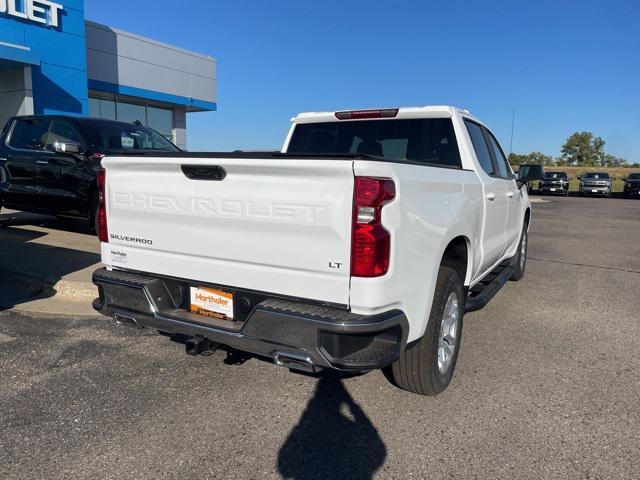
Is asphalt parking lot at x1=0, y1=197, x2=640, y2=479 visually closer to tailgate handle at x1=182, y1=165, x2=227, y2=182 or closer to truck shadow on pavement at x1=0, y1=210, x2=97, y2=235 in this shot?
tailgate handle at x1=182, y1=165, x2=227, y2=182

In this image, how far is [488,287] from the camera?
462 cm

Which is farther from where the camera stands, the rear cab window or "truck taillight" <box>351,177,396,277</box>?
the rear cab window

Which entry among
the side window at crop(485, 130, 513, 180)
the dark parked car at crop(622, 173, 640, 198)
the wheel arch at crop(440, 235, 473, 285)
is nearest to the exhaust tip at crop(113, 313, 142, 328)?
the wheel arch at crop(440, 235, 473, 285)

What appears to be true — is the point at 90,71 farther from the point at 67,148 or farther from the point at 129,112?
the point at 67,148

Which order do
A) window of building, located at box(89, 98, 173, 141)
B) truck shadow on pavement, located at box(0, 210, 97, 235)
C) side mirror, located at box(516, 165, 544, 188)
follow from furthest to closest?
window of building, located at box(89, 98, 173, 141), truck shadow on pavement, located at box(0, 210, 97, 235), side mirror, located at box(516, 165, 544, 188)

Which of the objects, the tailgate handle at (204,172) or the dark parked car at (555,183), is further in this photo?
the dark parked car at (555,183)

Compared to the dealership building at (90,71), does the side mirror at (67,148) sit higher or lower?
lower

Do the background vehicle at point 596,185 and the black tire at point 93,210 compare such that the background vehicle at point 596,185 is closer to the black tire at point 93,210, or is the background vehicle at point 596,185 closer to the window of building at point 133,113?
the window of building at point 133,113

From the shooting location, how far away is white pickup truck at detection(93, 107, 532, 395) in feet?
8.39

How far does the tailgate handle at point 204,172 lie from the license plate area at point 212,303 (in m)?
0.67

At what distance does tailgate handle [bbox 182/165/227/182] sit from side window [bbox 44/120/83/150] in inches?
208

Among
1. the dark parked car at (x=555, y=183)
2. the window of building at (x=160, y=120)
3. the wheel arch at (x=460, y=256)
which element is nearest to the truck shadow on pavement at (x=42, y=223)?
the wheel arch at (x=460, y=256)

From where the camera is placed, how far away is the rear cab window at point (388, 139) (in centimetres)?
432

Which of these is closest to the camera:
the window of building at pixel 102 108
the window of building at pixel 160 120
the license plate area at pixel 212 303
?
the license plate area at pixel 212 303
